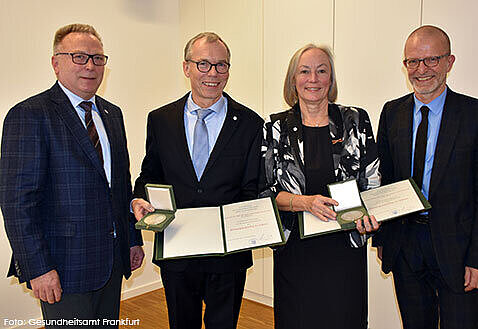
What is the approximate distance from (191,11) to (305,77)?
9.06 feet

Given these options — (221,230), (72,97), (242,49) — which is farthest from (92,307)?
(242,49)

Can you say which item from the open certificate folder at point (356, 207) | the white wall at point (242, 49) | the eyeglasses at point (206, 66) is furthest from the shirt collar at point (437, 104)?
the eyeglasses at point (206, 66)

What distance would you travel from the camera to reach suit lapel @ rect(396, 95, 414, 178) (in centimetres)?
220

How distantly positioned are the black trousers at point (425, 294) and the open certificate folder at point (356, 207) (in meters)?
0.32

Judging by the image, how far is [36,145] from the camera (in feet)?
6.14

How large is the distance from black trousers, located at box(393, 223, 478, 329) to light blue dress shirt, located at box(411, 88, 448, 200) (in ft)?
0.82

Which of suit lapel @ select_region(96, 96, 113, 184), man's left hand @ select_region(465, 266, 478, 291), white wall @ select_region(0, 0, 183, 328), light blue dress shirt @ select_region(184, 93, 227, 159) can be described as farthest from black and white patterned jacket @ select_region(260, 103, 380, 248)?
white wall @ select_region(0, 0, 183, 328)

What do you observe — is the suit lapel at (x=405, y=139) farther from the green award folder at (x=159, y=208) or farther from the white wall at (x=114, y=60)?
the white wall at (x=114, y=60)

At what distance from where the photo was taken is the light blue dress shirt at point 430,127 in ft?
7.11

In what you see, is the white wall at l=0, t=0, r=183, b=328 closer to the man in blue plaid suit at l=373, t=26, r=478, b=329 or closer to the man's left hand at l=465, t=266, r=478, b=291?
the man in blue plaid suit at l=373, t=26, r=478, b=329

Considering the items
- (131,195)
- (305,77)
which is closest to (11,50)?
(131,195)

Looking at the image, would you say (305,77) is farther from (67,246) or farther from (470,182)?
(67,246)

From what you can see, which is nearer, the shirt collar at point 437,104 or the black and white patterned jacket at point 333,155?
the black and white patterned jacket at point 333,155

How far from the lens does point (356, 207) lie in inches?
74.8
